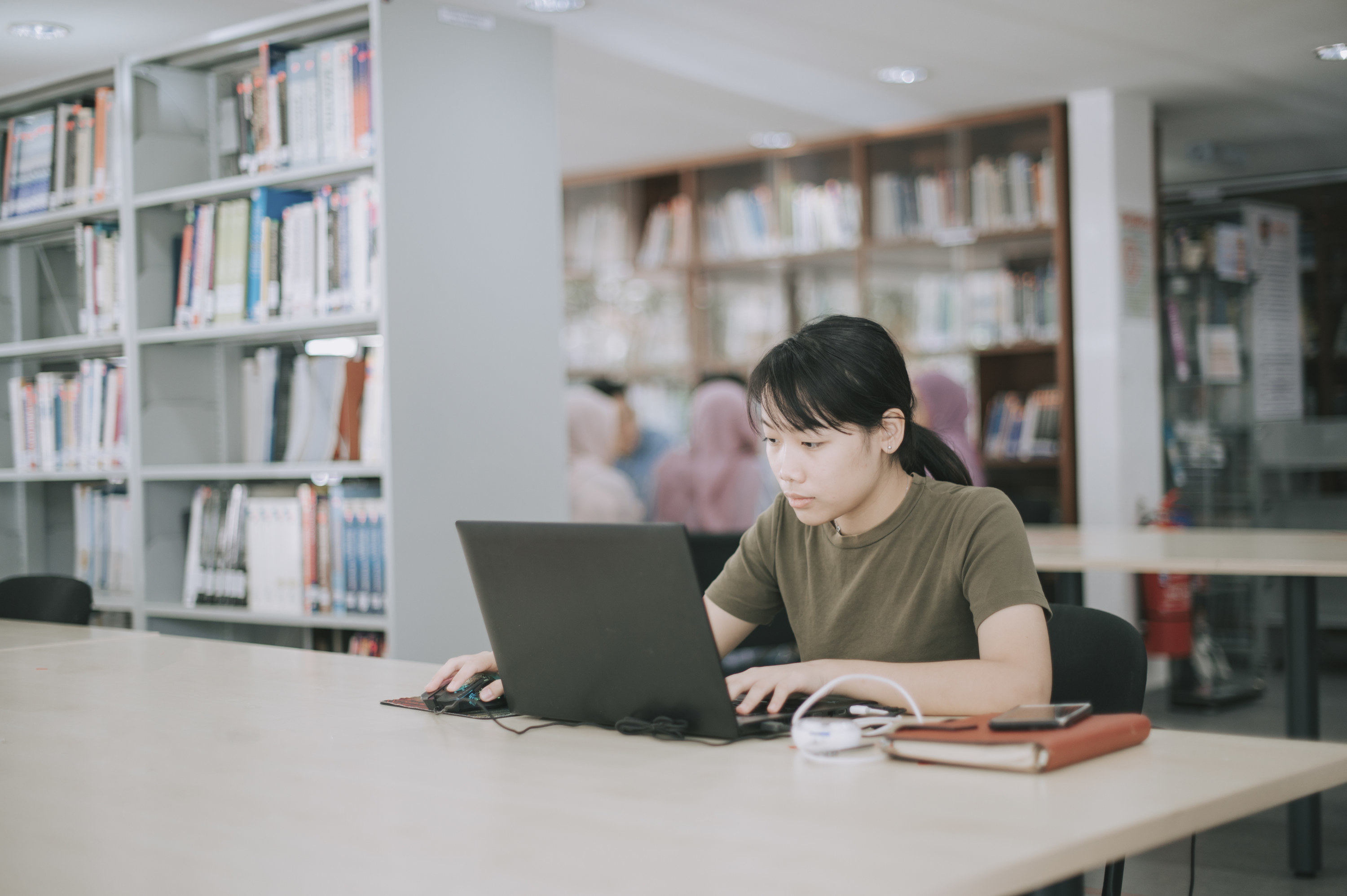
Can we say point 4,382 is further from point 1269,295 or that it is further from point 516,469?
point 1269,295

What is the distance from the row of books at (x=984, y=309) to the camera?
228 inches

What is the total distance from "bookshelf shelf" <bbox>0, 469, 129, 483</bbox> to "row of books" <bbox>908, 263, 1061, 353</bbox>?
375 cm

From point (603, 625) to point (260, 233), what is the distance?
8.79 feet

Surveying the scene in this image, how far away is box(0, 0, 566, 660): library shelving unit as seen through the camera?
350 cm

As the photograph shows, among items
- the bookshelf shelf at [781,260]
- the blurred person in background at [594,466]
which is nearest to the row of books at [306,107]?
the blurred person in background at [594,466]

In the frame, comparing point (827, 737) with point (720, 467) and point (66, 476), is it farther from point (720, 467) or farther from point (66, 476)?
point (720, 467)

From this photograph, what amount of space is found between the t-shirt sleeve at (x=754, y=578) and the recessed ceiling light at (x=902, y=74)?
367 cm

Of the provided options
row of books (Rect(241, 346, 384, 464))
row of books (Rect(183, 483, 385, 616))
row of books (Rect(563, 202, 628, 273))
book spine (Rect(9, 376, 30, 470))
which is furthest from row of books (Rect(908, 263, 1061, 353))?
book spine (Rect(9, 376, 30, 470))

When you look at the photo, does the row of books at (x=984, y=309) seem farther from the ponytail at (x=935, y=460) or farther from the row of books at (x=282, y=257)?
the ponytail at (x=935, y=460)

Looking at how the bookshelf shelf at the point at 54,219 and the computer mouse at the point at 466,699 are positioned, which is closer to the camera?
the computer mouse at the point at 466,699

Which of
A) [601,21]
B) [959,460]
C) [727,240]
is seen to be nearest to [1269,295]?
[727,240]

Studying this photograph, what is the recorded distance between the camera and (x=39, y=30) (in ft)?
14.2

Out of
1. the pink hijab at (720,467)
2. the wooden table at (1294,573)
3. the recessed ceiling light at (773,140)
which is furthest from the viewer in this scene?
the recessed ceiling light at (773,140)

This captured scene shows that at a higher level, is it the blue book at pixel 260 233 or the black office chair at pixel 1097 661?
the blue book at pixel 260 233
